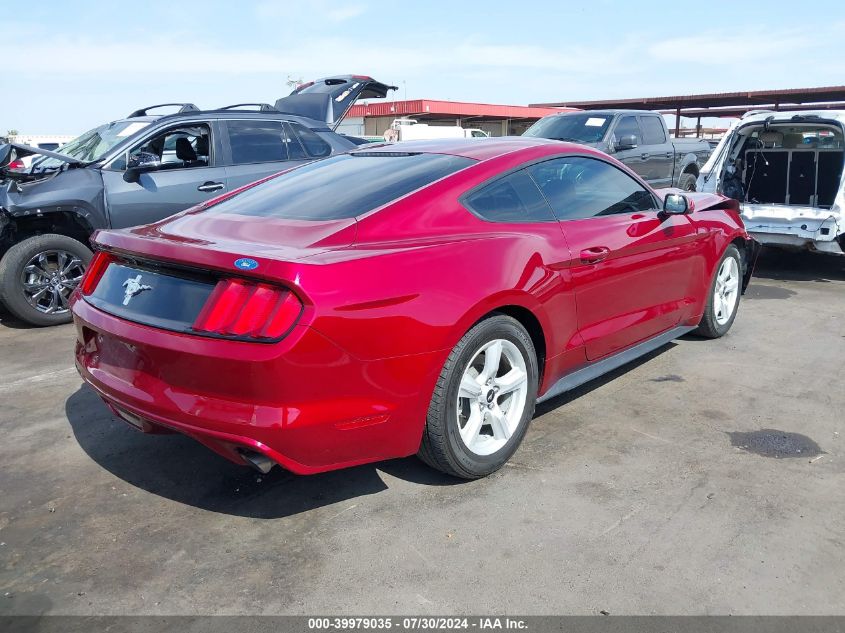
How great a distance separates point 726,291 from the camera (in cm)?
550

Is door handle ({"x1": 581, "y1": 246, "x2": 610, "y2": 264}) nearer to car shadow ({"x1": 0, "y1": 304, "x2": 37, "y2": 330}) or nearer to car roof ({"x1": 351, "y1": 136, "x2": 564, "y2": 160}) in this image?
car roof ({"x1": 351, "y1": 136, "x2": 564, "y2": 160})

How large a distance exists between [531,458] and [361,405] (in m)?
1.13

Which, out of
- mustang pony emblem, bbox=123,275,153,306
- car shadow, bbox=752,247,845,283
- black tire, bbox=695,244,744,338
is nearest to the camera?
mustang pony emblem, bbox=123,275,153,306

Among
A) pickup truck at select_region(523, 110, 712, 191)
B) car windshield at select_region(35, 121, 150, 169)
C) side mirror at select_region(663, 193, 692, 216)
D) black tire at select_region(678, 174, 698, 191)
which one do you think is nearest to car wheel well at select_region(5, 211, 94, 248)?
car windshield at select_region(35, 121, 150, 169)

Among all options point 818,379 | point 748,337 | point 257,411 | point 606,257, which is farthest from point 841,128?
point 257,411

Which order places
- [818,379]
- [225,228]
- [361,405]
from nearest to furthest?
1. [361,405]
2. [225,228]
3. [818,379]

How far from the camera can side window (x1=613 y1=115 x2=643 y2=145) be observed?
10791mm

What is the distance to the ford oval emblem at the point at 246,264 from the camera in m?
2.55

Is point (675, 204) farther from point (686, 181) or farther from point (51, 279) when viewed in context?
point (686, 181)

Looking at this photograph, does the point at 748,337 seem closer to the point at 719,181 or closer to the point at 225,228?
the point at 719,181

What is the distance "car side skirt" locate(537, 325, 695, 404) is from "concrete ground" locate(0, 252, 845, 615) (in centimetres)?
25

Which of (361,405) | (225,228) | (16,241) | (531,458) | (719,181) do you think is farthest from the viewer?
(719,181)

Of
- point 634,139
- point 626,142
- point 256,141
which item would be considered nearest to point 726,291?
point 256,141

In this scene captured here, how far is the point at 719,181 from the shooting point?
8289 millimetres
